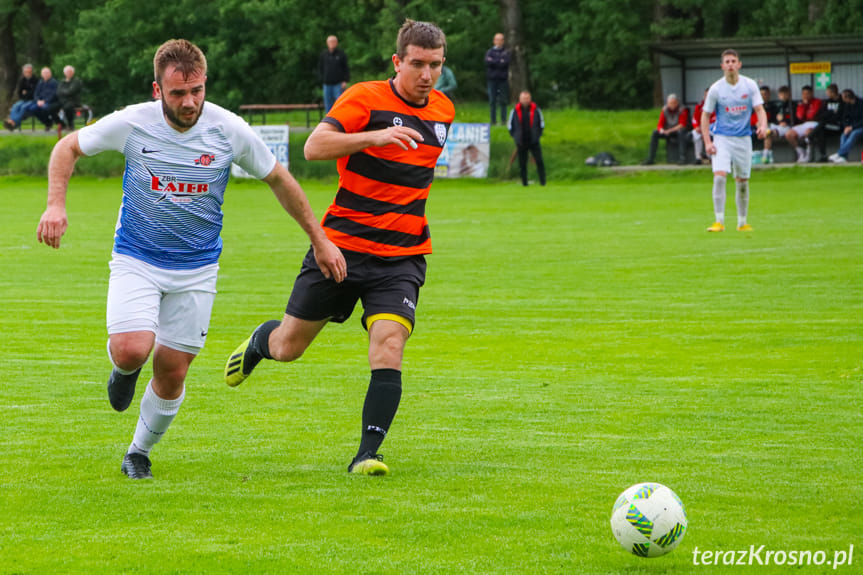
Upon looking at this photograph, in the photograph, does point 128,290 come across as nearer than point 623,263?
Yes

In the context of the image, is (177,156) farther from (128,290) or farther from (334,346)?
(334,346)

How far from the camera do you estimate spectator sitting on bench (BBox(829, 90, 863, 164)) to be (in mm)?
32344

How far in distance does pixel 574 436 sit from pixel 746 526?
1.90 metres

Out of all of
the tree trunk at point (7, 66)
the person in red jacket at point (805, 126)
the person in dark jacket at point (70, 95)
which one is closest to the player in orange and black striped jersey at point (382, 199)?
the person in red jacket at point (805, 126)

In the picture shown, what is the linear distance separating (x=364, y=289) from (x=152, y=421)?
1224mm

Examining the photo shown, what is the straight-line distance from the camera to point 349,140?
6535mm

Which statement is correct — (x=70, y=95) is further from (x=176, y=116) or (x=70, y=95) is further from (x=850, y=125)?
(x=176, y=116)

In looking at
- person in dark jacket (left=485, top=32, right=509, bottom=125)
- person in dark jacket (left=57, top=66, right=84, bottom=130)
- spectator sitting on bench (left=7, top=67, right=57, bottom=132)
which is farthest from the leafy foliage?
person in dark jacket (left=485, top=32, right=509, bottom=125)

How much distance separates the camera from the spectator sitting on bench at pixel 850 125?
106 ft

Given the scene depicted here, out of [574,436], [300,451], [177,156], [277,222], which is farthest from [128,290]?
[277,222]

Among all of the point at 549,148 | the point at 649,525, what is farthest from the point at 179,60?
the point at 549,148

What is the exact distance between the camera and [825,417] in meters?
7.52

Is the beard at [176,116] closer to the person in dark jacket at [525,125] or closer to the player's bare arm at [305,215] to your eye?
the player's bare arm at [305,215]

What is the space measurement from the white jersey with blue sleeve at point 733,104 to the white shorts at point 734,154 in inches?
3.4
